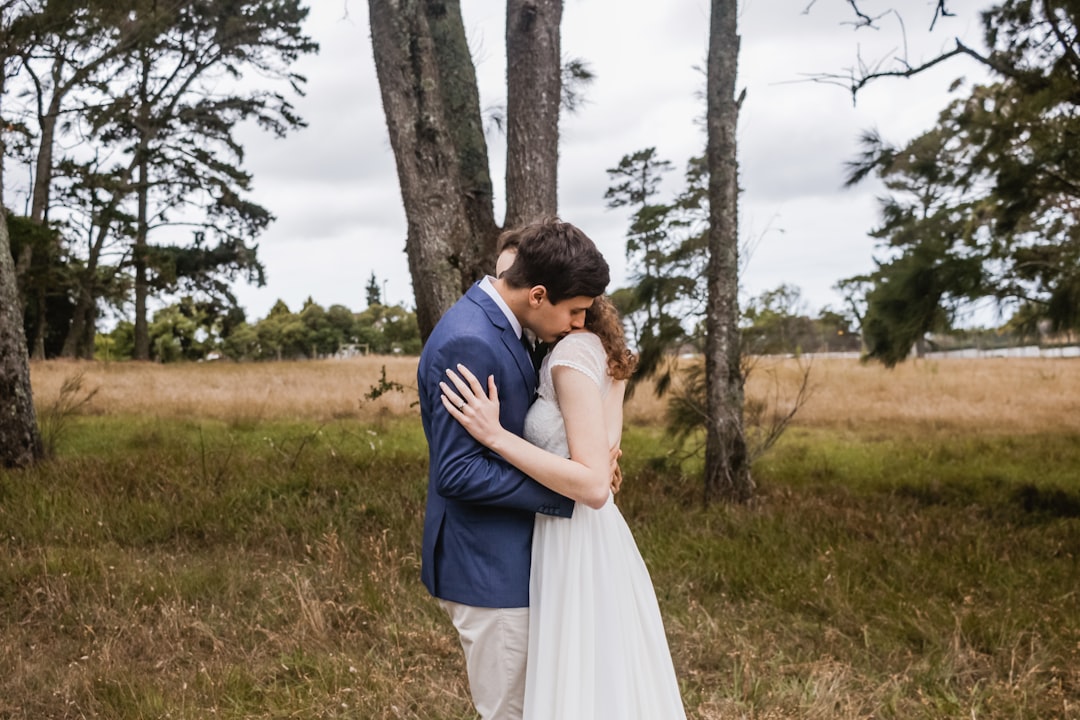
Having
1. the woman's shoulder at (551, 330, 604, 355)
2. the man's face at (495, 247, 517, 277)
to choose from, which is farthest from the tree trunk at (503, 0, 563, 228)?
the woman's shoulder at (551, 330, 604, 355)

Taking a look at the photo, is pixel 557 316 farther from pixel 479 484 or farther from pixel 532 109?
pixel 532 109

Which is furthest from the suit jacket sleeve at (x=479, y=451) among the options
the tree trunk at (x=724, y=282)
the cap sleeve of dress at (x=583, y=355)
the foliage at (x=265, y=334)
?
the foliage at (x=265, y=334)

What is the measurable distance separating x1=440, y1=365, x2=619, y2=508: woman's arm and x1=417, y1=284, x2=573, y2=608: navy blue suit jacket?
4cm

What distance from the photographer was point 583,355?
7.50 feet

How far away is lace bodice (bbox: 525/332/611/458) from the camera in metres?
2.28

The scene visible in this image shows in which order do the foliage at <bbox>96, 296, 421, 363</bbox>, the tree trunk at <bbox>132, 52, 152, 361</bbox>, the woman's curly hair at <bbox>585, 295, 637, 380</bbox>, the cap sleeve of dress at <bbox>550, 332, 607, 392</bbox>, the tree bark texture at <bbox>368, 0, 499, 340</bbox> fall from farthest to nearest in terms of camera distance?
the foliage at <bbox>96, 296, 421, 363</bbox>
the tree trunk at <bbox>132, 52, 152, 361</bbox>
the tree bark texture at <bbox>368, 0, 499, 340</bbox>
the woman's curly hair at <bbox>585, 295, 637, 380</bbox>
the cap sleeve of dress at <bbox>550, 332, 607, 392</bbox>

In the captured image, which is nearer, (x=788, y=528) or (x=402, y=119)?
(x=402, y=119)

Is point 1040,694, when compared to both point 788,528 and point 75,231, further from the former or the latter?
point 75,231

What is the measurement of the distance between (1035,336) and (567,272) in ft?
26.1

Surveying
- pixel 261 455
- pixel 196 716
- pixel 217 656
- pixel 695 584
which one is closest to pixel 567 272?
pixel 196 716

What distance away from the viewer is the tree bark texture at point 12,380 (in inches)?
307

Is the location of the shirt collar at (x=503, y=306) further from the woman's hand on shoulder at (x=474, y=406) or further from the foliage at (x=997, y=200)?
the foliage at (x=997, y=200)

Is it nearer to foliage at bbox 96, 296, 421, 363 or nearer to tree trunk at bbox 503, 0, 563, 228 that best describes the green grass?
tree trunk at bbox 503, 0, 563, 228

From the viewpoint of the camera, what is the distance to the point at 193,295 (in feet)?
93.5
